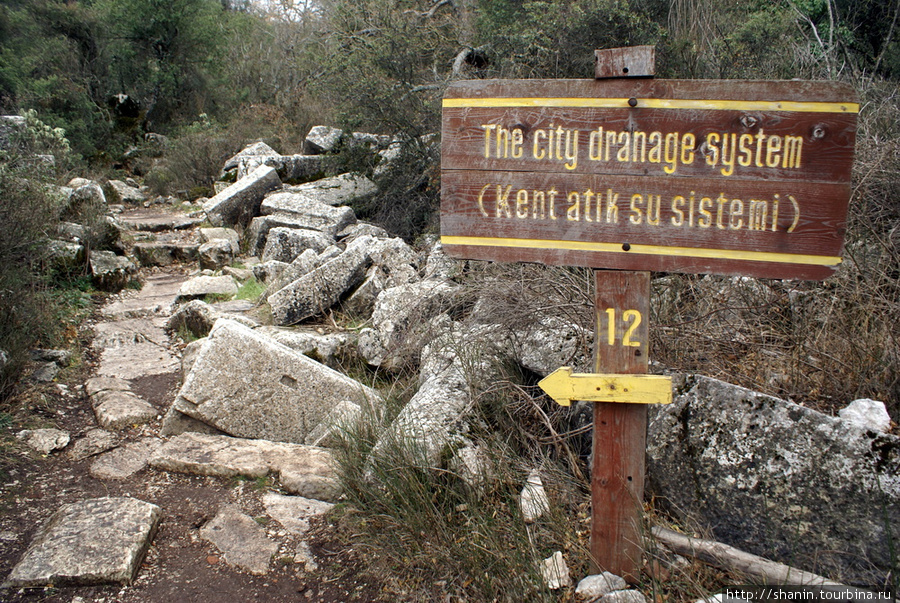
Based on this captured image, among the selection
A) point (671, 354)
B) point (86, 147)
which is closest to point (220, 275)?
point (671, 354)

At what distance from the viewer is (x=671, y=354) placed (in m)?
3.26

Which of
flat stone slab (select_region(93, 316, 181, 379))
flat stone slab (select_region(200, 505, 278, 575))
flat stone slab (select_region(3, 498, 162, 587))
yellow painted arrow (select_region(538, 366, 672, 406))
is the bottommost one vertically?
flat stone slab (select_region(200, 505, 278, 575))

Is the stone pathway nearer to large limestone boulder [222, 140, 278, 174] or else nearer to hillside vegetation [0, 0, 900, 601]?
hillside vegetation [0, 0, 900, 601]

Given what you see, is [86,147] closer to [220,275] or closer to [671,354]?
[220,275]

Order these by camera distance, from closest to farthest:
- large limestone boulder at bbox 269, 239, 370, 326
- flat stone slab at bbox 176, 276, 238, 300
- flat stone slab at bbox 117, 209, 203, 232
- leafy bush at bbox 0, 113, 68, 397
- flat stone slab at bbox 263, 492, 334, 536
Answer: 1. flat stone slab at bbox 263, 492, 334, 536
2. leafy bush at bbox 0, 113, 68, 397
3. large limestone boulder at bbox 269, 239, 370, 326
4. flat stone slab at bbox 176, 276, 238, 300
5. flat stone slab at bbox 117, 209, 203, 232

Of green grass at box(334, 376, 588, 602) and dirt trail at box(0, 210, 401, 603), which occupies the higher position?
green grass at box(334, 376, 588, 602)

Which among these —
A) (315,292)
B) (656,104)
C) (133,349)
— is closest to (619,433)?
(656,104)

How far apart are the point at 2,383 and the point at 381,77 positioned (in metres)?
6.36

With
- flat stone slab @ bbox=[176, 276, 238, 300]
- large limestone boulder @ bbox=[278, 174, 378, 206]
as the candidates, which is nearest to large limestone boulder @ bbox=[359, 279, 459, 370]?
flat stone slab @ bbox=[176, 276, 238, 300]

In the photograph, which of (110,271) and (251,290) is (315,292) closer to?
(251,290)

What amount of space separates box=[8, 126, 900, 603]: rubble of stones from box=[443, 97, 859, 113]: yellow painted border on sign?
1123 millimetres

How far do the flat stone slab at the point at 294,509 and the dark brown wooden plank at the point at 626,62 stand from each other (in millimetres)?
2533

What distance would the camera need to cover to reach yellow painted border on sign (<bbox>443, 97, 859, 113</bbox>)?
2014 mm

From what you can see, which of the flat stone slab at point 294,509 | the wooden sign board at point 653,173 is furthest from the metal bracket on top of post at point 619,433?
the flat stone slab at point 294,509
